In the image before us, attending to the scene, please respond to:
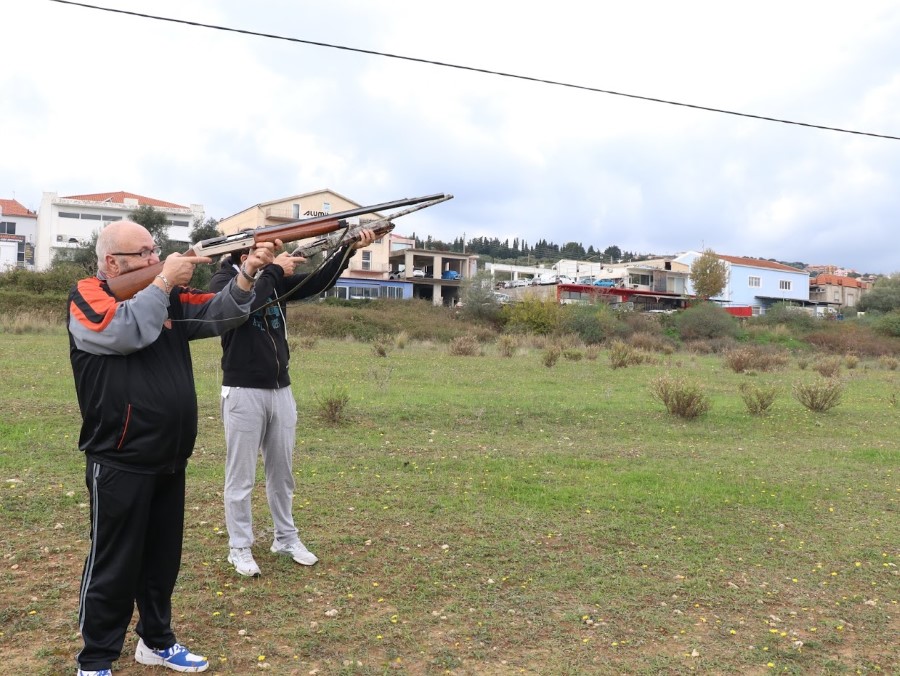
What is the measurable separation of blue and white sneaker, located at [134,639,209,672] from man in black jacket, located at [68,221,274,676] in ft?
0.85

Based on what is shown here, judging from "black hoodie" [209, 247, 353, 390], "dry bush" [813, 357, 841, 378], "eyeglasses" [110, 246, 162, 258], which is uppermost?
"eyeglasses" [110, 246, 162, 258]

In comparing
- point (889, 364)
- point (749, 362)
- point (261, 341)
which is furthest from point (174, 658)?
point (889, 364)

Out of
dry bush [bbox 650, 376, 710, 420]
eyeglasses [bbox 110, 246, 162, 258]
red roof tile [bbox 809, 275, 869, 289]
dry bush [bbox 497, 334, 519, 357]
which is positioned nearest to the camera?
eyeglasses [bbox 110, 246, 162, 258]

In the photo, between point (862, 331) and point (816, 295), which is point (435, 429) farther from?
point (816, 295)

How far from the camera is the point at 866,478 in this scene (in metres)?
9.23

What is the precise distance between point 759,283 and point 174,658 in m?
89.5

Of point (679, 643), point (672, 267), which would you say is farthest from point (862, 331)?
point (679, 643)

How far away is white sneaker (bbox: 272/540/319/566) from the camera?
5.34 meters

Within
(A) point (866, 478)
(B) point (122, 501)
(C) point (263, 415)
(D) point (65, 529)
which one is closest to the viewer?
(B) point (122, 501)

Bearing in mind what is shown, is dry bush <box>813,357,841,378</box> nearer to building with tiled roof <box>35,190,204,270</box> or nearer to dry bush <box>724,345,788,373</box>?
dry bush <box>724,345,788,373</box>

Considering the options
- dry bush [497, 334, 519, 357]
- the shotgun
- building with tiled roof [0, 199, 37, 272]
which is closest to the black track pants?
the shotgun

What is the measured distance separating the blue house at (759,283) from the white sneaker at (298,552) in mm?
79794

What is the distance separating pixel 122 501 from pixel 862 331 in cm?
5890

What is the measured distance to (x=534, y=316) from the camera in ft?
154
